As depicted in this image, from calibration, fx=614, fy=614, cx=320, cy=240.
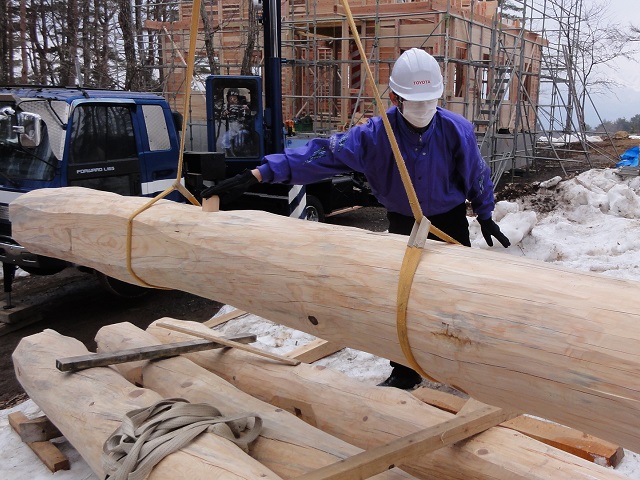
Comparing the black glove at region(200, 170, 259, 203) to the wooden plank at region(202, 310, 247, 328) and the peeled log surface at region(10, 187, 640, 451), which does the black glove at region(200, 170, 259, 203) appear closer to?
the peeled log surface at region(10, 187, 640, 451)

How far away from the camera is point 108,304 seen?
6660mm

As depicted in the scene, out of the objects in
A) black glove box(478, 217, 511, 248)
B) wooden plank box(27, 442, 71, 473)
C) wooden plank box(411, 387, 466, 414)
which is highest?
black glove box(478, 217, 511, 248)

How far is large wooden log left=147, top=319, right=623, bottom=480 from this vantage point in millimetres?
2531

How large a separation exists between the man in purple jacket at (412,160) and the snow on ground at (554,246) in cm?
122

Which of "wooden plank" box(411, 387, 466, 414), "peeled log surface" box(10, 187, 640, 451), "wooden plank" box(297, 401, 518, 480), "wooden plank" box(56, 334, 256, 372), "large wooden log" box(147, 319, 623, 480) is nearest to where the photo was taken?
"peeled log surface" box(10, 187, 640, 451)

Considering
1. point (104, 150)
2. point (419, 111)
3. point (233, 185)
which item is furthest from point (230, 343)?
point (104, 150)

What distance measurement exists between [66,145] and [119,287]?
1.50m

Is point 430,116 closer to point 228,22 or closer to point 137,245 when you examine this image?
point 137,245

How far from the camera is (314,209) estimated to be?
28.0 feet

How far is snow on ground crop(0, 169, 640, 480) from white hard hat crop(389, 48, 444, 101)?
201 centimetres

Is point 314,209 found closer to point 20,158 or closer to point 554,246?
point 554,246

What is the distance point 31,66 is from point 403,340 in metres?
16.0

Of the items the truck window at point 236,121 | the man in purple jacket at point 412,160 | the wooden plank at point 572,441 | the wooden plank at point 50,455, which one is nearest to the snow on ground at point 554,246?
the wooden plank at point 50,455

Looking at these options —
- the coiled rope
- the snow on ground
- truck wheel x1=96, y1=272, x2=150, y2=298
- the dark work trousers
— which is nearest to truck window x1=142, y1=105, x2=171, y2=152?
truck wheel x1=96, y1=272, x2=150, y2=298
